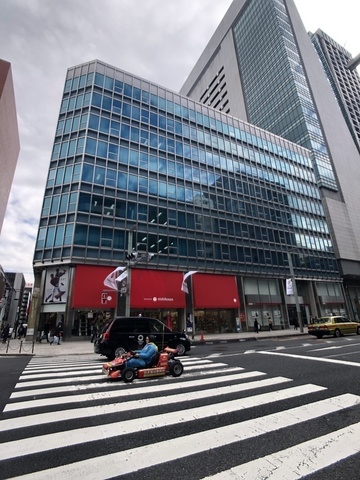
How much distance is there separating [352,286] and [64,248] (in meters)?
49.9

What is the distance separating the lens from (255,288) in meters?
34.8

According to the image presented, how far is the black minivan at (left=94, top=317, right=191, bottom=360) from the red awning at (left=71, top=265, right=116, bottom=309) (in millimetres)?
11526

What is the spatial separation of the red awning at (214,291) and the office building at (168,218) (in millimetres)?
156

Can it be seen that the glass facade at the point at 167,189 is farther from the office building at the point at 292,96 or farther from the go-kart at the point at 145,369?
the go-kart at the point at 145,369

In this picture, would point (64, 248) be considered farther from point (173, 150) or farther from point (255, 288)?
point (255, 288)

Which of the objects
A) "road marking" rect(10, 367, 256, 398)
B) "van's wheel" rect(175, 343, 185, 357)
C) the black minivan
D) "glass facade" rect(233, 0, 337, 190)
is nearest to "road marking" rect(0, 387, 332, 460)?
"road marking" rect(10, 367, 256, 398)

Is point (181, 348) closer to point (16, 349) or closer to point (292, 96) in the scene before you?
point (16, 349)

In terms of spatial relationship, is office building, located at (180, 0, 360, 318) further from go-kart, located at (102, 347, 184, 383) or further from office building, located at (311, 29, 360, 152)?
go-kart, located at (102, 347, 184, 383)

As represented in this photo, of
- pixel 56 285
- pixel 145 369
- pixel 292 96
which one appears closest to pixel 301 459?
pixel 145 369

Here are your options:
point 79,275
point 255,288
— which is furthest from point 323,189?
point 79,275

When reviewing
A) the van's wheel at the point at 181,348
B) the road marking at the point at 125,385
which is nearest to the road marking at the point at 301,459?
the road marking at the point at 125,385

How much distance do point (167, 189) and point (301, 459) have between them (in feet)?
104

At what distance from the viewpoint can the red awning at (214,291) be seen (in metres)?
29.4

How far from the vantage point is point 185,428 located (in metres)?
4.36
